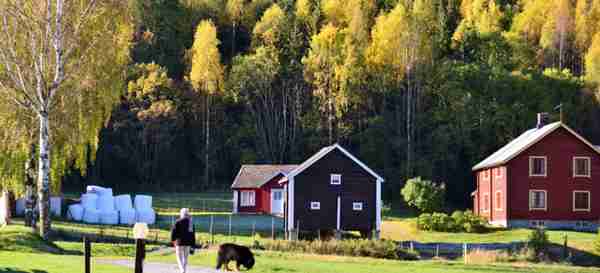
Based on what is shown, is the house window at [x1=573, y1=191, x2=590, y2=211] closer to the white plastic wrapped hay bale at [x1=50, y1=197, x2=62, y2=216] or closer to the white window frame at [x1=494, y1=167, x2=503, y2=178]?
the white window frame at [x1=494, y1=167, x2=503, y2=178]

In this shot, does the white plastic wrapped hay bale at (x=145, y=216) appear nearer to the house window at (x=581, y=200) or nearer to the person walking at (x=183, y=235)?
the house window at (x=581, y=200)

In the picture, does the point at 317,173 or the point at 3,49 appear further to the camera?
the point at 317,173

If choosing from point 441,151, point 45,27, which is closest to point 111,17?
point 45,27

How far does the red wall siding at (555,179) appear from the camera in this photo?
63031mm

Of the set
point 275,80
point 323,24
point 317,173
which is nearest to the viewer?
point 317,173

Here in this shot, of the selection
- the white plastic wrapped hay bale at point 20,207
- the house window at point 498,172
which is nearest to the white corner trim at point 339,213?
the house window at point 498,172

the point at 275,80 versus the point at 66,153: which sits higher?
the point at 275,80

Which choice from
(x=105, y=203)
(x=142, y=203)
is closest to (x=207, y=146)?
(x=142, y=203)

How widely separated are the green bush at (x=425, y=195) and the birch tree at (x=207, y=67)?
19873 millimetres

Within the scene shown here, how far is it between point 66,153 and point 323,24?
55.8 meters

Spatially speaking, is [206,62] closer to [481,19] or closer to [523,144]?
[481,19]

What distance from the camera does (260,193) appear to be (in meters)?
75.7

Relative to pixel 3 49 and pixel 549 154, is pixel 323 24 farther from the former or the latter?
pixel 3 49

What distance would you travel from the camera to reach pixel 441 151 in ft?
270
